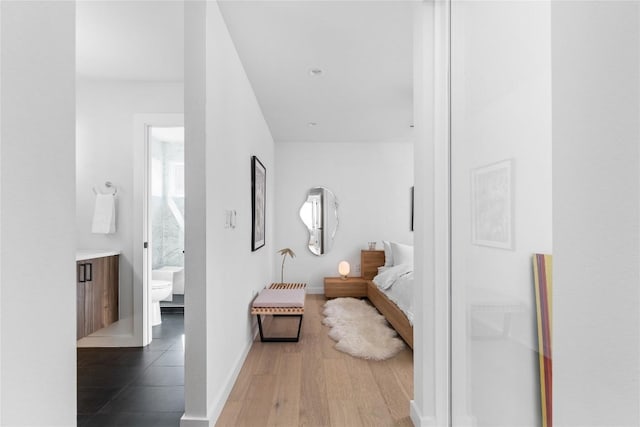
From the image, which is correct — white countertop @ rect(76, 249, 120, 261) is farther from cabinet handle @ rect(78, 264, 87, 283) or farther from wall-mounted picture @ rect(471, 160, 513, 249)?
wall-mounted picture @ rect(471, 160, 513, 249)

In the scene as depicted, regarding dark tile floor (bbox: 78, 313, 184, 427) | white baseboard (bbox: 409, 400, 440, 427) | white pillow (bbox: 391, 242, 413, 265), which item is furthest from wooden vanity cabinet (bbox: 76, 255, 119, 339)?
white pillow (bbox: 391, 242, 413, 265)

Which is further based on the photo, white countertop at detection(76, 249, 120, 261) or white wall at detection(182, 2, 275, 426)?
white countertop at detection(76, 249, 120, 261)

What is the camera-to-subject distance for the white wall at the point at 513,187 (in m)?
1.22

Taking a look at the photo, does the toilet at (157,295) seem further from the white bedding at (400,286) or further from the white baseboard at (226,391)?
the white bedding at (400,286)

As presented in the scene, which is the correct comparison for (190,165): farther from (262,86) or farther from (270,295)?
(270,295)

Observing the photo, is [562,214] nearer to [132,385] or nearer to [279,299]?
[132,385]

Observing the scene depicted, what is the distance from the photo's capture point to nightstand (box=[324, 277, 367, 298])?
5711 millimetres

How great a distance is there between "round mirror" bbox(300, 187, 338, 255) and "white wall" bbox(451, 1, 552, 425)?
4.40 m

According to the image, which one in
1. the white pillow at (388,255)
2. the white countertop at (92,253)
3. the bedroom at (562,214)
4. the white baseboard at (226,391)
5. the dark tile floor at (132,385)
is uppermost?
the bedroom at (562,214)

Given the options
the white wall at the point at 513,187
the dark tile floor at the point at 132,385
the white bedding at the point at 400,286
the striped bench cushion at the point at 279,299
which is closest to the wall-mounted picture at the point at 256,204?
the striped bench cushion at the point at 279,299

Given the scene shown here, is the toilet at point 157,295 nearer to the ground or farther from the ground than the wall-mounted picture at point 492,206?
nearer to the ground

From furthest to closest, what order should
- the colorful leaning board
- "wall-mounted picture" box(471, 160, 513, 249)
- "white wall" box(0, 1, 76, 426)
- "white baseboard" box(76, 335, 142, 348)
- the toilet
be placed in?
the toilet < "white baseboard" box(76, 335, 142, 348) < "wall-mounted picture" box(471, 160, 513, 249) < the colorful leaning board < "white wall" box(0, 1, 76, 426)

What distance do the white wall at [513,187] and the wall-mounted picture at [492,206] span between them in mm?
34

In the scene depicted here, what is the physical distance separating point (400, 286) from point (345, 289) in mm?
1858
